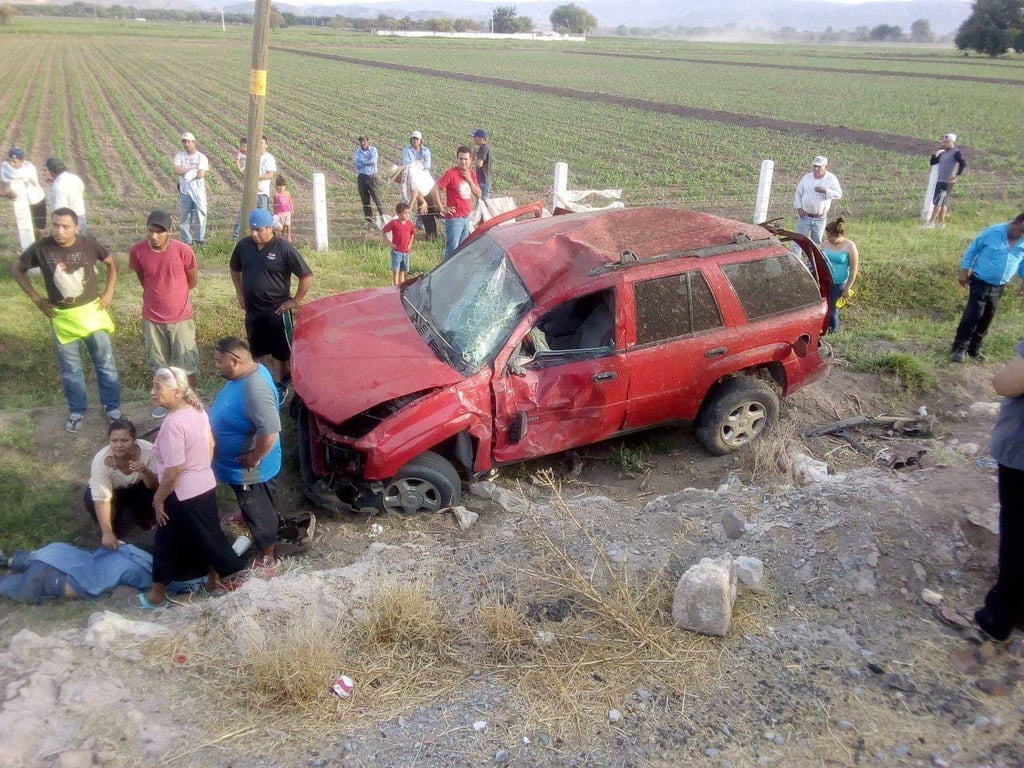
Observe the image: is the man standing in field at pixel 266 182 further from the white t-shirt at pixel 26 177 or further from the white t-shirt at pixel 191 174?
the white t-shirt at pixel 26 177

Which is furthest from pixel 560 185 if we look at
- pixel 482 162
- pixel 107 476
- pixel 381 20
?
pixel 381 20

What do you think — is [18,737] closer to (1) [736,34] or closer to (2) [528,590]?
(2) [528,590]

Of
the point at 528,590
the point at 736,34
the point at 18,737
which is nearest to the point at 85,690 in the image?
the point at 18,737

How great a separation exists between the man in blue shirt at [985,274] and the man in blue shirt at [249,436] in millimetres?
6849

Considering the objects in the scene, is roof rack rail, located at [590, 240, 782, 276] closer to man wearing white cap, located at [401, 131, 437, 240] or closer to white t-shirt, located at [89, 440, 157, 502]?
white t-shirt, located at [89, 440, 157, 502]

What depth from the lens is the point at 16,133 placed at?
2241cm

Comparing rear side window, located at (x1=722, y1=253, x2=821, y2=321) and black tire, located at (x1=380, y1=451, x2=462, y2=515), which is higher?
rear side window, located at (x1=722, y1=253, x2=821, y2=321)

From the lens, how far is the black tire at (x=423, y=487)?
5508 millimetres

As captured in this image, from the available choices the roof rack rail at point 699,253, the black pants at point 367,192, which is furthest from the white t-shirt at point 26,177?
the roof rack rail at point 699,253

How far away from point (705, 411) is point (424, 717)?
3.86 meters

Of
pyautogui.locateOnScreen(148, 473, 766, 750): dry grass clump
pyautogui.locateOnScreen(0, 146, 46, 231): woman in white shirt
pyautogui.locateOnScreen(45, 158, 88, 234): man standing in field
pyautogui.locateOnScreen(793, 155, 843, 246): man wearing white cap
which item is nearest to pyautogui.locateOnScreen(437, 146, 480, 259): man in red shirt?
pyautogui.locateOnScreen(45, 158, 88, 234): man standing in field

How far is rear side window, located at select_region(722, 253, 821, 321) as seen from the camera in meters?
6.46

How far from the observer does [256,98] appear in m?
7.87

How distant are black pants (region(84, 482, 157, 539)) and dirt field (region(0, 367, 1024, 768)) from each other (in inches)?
27.4
